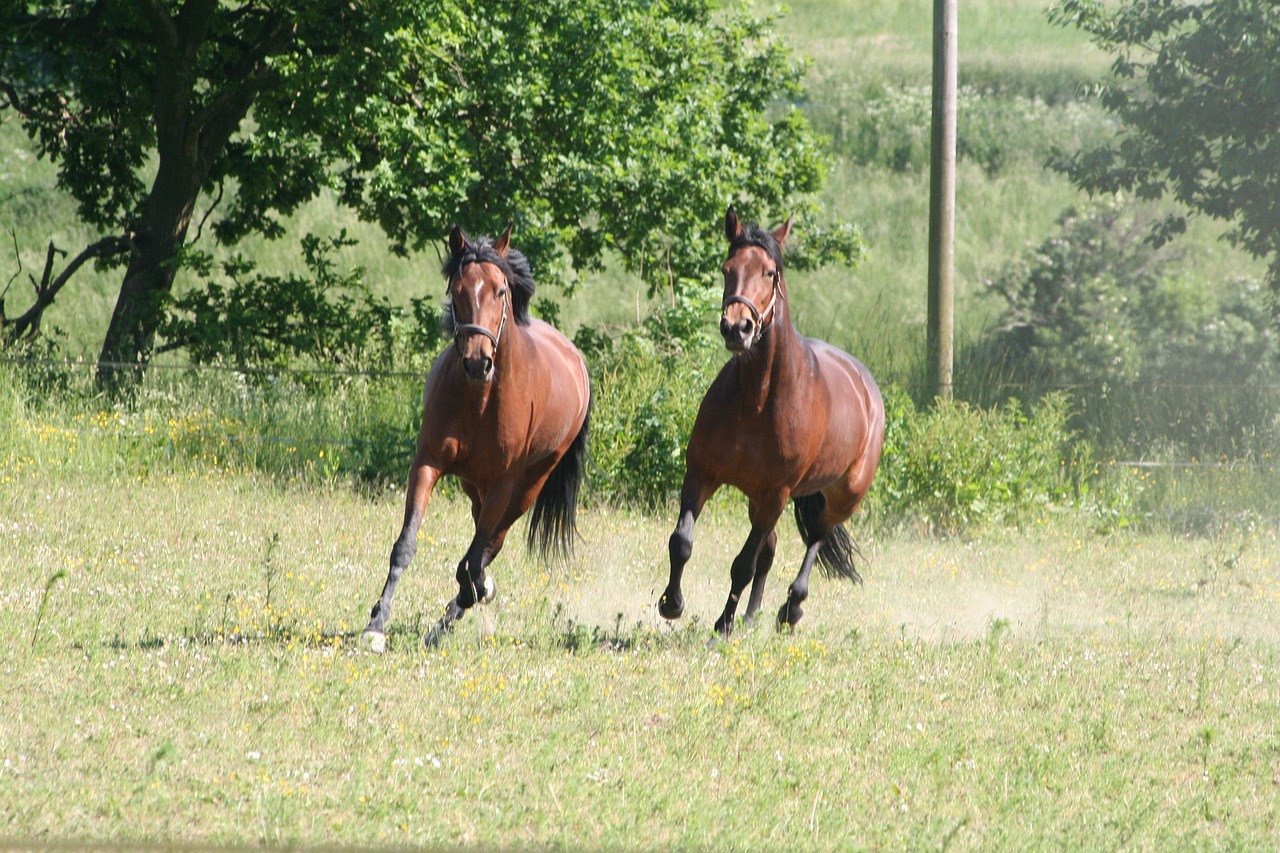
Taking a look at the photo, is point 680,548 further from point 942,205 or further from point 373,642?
point 942,205

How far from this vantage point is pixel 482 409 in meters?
6.96

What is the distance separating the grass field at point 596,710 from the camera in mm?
4602

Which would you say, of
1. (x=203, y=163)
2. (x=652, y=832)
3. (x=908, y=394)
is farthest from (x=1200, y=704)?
(x=203, y=163)

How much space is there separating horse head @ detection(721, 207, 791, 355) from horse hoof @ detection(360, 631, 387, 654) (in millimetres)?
2254

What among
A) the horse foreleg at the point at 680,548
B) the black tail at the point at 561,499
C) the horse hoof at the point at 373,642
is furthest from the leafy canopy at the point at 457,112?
the horse hoof at the point at 373,642

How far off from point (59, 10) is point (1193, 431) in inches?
573

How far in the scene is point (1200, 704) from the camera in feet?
21.6

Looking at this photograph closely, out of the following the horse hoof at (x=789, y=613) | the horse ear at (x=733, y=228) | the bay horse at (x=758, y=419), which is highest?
the horse ear at (x=733, y=228)

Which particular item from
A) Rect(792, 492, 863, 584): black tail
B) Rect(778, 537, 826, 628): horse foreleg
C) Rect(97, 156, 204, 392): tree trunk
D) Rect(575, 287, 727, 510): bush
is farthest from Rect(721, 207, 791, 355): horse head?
Rect(97, 156, 204, 392): tree trunk

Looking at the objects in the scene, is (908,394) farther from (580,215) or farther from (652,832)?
(652,832)

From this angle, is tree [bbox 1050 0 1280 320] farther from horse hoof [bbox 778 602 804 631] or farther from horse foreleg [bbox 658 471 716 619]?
horse foreleg [bbox 658 471 716 619]

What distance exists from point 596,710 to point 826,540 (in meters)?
3.47

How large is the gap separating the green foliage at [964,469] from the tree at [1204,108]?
531cm

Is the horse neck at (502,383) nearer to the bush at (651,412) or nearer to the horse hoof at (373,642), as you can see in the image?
the horse hoof at (373,642)
